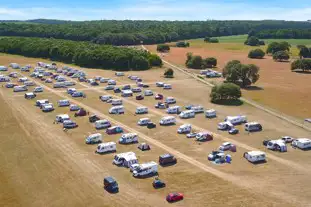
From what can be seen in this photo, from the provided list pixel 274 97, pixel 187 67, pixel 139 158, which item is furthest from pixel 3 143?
pixel 187 67

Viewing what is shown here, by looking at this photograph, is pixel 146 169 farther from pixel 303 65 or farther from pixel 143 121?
pixel 303 65

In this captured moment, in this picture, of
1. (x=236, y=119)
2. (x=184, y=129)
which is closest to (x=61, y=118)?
(x=184, y=129)

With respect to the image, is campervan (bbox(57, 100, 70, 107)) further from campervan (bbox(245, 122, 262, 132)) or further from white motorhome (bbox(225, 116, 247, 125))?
campervan (bbox(245, 122, 262, 132))

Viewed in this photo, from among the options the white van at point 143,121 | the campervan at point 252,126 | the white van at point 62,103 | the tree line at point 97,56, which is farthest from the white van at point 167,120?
the tree line at point 97,56

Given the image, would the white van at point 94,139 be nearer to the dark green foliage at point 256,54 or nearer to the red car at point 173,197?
the red car at point 173,197

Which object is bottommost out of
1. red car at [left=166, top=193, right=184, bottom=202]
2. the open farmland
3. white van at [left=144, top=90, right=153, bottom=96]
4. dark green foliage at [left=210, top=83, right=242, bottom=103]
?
the open farmland

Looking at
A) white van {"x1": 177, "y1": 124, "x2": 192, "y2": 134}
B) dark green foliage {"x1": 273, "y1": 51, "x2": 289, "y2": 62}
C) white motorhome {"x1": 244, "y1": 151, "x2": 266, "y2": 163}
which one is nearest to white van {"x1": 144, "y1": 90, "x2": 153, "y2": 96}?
white van {"x1": 177, "y1": 124, "x2": 192, "y2": 134}
